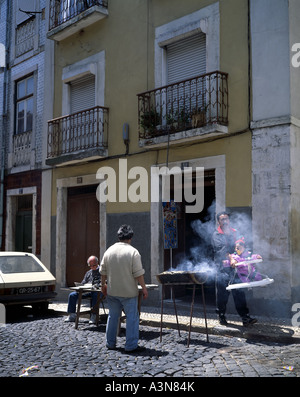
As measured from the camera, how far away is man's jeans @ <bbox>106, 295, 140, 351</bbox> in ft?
20.7

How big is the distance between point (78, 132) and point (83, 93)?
1.30 m

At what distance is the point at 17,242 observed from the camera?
15.6m

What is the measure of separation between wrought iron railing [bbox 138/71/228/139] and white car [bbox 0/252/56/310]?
383 centimetres

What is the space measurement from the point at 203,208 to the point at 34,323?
459 centimetres

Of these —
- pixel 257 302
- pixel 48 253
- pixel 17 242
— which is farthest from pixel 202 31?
pixel 17 242

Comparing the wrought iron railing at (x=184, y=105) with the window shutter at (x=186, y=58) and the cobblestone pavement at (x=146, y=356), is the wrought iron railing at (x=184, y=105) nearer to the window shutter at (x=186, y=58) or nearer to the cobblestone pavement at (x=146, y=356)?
the window shutter at (x=186, y=58)

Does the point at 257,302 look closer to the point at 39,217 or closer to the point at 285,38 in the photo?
the point at 285,38

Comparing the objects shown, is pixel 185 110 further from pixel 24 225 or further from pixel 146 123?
pixel 24 225

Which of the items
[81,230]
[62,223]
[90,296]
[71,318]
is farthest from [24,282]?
[62,223]

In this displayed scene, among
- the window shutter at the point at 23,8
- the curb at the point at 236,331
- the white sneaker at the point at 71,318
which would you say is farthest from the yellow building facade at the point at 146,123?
the white sneaker at the point at 71,318

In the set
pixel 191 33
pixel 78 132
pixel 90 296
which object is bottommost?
pixel 90 296

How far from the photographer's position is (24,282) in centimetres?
936

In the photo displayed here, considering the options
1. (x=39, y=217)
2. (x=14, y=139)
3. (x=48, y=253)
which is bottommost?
(x=48, y=253)

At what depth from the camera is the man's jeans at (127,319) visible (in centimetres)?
631
